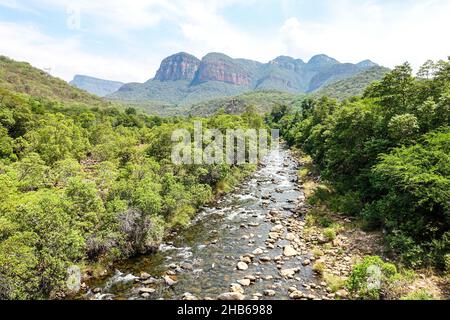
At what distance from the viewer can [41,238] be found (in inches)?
553

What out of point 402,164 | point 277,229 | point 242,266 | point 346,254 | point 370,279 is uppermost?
point 402,164

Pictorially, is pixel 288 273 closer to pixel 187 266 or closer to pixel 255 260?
pixel 255 260

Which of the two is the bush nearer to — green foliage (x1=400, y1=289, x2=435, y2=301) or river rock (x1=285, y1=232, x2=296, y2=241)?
green foliage (x1=400, y1=289, x2=435, y2=301)

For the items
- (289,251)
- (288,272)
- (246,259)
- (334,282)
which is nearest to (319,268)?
(334,282)

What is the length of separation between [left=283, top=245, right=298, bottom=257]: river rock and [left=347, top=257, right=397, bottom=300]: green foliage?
17.2ft

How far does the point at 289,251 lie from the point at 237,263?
3.99 metres

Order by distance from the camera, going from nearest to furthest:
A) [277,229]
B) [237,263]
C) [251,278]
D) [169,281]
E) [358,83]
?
[169,281]
[251,278]
[237,263]
[277,229]
[358,83]

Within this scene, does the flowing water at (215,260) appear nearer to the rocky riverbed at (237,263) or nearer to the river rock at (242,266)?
the rocky riverbed at (237,263)

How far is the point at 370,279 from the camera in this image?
14211 mm

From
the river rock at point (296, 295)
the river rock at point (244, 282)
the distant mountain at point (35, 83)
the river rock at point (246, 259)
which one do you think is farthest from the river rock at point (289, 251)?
the distant mountain at point (35, 83)

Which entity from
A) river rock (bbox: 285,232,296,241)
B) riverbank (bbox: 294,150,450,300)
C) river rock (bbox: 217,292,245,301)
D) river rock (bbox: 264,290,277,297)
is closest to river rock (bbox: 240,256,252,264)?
river rock (bbox: 264,290,277,297)

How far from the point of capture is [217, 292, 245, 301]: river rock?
579 inches

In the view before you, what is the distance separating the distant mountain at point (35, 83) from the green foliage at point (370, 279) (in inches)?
5287

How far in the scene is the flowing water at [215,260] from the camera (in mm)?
15781
